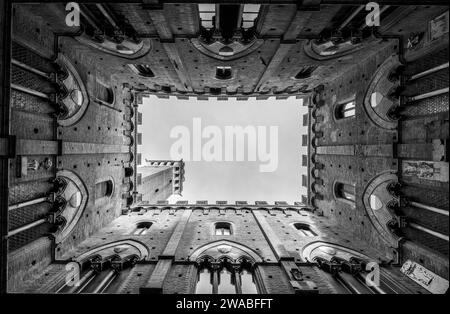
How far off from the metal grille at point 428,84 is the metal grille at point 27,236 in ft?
57.5

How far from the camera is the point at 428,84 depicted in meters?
8.86

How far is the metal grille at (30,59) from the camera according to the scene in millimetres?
8633

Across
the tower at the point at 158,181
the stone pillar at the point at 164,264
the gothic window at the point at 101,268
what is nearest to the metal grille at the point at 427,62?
the stone pillar at the point at 164,264

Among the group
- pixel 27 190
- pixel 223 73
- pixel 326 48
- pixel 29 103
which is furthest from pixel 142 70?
pixel 326 48

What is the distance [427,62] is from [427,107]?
5.98ft

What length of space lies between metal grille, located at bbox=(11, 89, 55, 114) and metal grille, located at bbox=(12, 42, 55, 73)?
4.43 ft

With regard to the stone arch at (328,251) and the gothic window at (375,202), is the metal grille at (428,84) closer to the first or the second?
the gothic window at (375,202)

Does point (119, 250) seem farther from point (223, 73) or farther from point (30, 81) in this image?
point (223, 73)

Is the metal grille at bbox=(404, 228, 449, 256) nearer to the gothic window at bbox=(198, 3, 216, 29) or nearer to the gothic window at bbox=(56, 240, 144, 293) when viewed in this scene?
the gothic window at bbox=(56, 240, 144, 293)

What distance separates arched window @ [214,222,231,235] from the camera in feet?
48.2

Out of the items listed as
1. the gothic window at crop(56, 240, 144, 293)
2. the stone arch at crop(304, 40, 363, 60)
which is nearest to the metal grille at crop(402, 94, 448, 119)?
the stone arch at crop(304, 40, 363, 60)

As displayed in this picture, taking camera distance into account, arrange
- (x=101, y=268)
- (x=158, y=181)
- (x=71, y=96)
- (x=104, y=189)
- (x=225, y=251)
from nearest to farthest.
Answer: (x=101, y=268)
(x=71, y=96)
(x=225, y=251)
(x=104, y=189)
(x=158, y=181)

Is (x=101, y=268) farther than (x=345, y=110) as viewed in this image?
No
